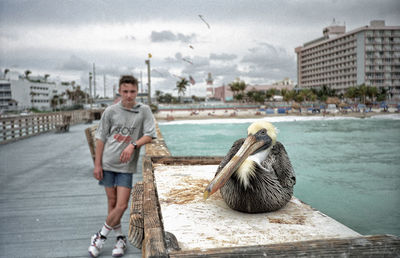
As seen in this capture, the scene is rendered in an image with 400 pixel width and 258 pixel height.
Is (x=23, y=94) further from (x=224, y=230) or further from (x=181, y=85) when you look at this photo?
(x=224, y=230)

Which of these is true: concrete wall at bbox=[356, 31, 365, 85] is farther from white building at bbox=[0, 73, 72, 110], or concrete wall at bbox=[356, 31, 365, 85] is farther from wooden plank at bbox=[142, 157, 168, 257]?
wooden plank at bbox=[142, 157, 168, 257]

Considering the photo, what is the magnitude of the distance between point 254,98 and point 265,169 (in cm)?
8552

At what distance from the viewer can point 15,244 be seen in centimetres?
309

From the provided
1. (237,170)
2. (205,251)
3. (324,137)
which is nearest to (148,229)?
(205,251)

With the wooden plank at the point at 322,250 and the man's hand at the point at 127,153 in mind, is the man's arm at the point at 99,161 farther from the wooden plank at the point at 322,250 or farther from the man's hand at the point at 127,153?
the wooden plank at the point at 322,250

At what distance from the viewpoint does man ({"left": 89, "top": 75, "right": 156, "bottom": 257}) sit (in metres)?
2.60

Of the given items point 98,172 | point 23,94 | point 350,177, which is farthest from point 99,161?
point 23,94

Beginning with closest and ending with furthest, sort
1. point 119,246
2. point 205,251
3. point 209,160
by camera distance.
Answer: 1. point 205,251
2. point 119,246
3. point 209,160

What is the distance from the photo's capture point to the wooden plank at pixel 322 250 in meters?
1.30

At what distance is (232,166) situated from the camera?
6.23 feet

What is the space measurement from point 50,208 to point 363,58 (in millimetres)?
87888

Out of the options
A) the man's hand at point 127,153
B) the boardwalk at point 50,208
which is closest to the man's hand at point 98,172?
the man's hand at point 127,153

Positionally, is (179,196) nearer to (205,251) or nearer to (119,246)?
(119,246)

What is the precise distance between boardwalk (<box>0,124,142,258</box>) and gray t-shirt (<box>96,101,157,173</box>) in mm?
949
